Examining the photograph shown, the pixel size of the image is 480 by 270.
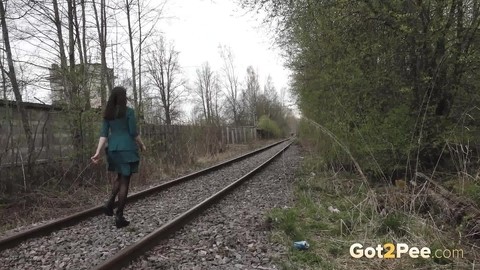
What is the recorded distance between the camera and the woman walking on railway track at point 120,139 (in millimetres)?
5656

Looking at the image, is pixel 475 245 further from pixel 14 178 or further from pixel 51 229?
pixel 14 178

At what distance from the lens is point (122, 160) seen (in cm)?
569

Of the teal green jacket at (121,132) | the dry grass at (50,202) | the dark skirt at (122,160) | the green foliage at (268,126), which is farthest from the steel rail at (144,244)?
the green foliage at (268,126)

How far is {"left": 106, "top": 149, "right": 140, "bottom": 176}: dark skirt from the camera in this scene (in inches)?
224

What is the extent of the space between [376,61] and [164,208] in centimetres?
563

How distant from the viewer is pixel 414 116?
8492 millimetres

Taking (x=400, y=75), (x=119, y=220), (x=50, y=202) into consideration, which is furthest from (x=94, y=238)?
(x=400, y=75)

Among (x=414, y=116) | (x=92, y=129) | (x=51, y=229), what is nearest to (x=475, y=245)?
(x=414, y=116)

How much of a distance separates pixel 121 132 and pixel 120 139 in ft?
0.35

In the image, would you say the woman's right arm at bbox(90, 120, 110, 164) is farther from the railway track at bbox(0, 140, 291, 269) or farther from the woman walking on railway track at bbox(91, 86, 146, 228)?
the railway track at bbox(0, 140, 291, 269)

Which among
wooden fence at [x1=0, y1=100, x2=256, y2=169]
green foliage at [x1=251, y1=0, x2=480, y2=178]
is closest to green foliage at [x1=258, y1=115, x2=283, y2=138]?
wooden fence at [x1=0, y1=100, x2=256, y2=169]

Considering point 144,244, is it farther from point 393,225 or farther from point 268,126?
point 268,126

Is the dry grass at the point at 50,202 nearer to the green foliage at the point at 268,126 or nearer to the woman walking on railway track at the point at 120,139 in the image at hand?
the woman walking on railway track at the point at 120,139

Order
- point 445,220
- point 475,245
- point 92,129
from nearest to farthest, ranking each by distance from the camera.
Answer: point 475,245
point 445,220
point 92,129
